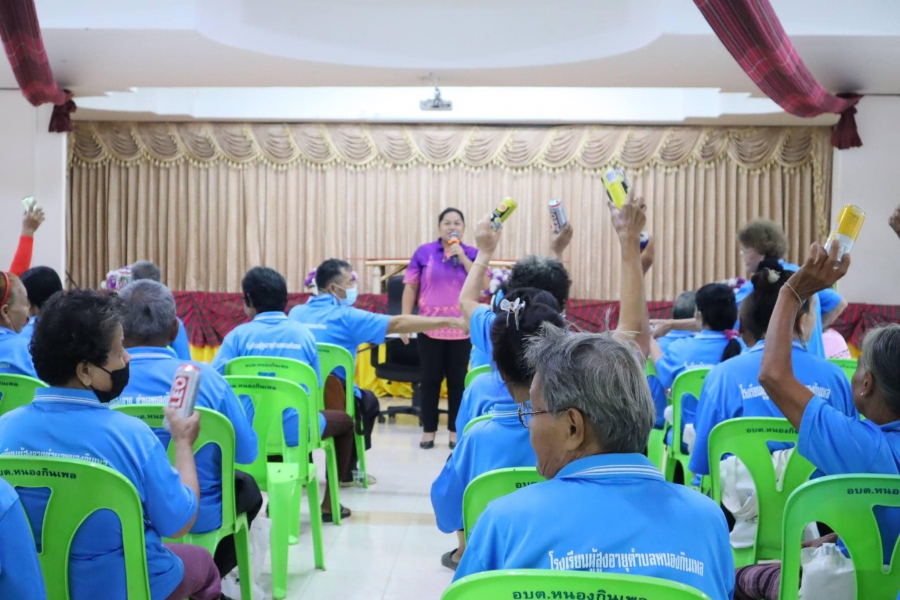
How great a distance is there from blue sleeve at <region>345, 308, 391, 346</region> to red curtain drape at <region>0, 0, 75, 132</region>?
2409 mm

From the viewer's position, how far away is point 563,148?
9.74m

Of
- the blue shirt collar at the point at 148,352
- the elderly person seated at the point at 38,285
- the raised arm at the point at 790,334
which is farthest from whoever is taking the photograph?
the elderly person seated at the point at 38,285

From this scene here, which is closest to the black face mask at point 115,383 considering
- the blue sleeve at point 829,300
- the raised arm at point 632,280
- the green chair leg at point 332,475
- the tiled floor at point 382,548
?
the raised arm at point 632,280

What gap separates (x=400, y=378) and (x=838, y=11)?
12.9 ft

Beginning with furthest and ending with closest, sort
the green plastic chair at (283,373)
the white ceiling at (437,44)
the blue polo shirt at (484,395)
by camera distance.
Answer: the white ceiling at (437,44)
the green plastic chair at (283,373)
the blue polo shirt at (484,395)

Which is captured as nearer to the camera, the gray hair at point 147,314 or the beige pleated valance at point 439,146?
the gray hair at point 147,314

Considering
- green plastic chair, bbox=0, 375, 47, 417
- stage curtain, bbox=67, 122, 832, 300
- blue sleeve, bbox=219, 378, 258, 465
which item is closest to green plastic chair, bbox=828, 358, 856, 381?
blue sleeve, bbox=219, 378, 258, 465

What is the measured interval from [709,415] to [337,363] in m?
2.20

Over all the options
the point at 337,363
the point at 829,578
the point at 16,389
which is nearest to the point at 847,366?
the point at 829,578

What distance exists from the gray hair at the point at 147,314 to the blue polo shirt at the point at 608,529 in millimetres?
1653

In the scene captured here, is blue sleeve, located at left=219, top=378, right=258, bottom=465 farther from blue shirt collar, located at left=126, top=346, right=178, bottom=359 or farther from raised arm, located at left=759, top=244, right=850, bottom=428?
raised arm, located at left=759, top=244, right=850, bottom=428

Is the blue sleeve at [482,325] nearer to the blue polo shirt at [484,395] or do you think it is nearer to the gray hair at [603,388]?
the blue polo shirt at [484,395]

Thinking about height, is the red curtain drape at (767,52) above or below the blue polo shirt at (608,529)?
above

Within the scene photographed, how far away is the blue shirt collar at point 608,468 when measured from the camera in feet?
4.51
